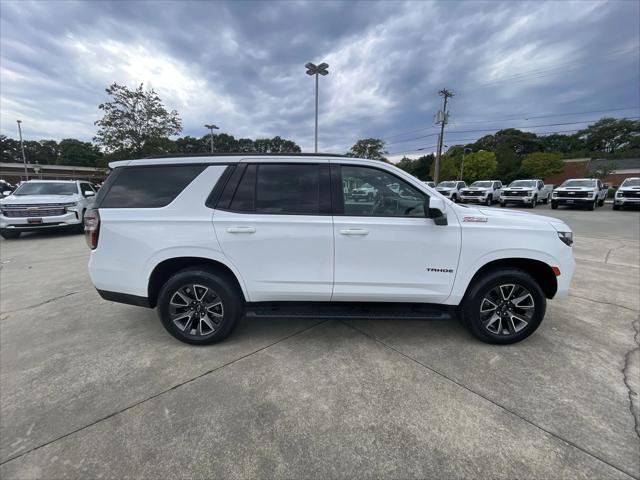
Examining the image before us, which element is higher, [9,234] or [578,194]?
[578,194]

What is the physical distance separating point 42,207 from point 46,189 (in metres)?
1.42

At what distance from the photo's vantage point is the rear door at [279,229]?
2.76 meters

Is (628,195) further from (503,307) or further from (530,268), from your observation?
(503,307)

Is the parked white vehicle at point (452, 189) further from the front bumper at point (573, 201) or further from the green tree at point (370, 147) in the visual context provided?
the green tree at point (370, 147)

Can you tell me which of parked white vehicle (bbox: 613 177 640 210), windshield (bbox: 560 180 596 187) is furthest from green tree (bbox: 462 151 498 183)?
windshield (bbox: 560 180 596 187)

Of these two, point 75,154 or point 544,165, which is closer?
point 544,165

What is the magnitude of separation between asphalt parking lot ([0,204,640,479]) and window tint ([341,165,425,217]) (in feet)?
4.42

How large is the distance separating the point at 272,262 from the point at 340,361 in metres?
1.12

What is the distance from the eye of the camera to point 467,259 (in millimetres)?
2801

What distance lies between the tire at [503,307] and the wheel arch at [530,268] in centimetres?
5

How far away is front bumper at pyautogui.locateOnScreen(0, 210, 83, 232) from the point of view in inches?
324

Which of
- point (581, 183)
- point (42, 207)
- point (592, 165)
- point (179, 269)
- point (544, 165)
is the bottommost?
point (179, 269)

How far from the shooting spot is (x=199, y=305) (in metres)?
2.95

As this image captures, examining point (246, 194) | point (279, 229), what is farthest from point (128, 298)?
point (279, 229)
